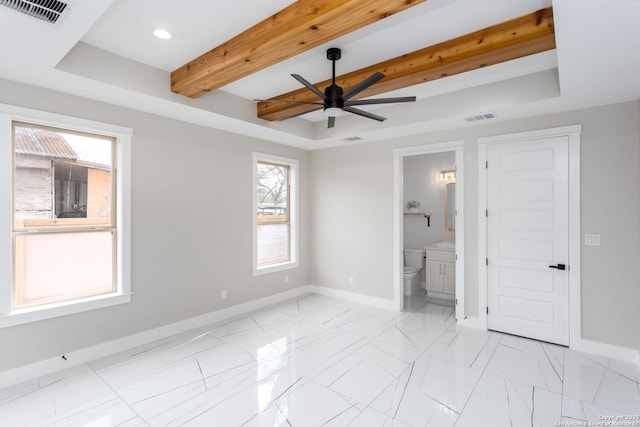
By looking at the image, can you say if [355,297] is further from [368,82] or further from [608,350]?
[368,82]

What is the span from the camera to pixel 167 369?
115 inches

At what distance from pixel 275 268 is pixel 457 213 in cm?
281

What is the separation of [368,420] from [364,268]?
289cm

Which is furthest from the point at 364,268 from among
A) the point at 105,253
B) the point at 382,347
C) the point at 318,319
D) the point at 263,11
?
the point at 263,11

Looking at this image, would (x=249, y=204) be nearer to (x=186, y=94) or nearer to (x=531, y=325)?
(x=186, y=94)

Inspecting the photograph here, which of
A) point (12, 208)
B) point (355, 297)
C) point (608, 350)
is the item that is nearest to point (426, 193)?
point (355, 297)

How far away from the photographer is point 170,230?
147 inches

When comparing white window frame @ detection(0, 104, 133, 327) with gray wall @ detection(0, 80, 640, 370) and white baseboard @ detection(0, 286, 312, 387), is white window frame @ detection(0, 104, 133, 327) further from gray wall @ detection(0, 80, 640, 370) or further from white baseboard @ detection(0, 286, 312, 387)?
white baseboard @ detection(0, 286, 312, 387)

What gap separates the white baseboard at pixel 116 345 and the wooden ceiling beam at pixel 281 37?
8.72ft

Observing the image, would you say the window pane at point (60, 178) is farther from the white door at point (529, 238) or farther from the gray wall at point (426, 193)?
the gray wall at point (426, 193)

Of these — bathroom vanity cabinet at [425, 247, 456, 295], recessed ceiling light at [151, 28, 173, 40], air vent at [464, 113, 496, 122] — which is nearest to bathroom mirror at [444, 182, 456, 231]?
bathroom vanity cabinet at [425, 247, 456, 295]

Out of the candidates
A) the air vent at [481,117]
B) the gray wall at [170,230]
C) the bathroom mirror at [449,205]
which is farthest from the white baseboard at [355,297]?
the air vent at [481,117]

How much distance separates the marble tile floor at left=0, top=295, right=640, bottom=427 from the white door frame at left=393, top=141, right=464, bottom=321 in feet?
2.27

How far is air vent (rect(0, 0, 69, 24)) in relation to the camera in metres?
1.71
